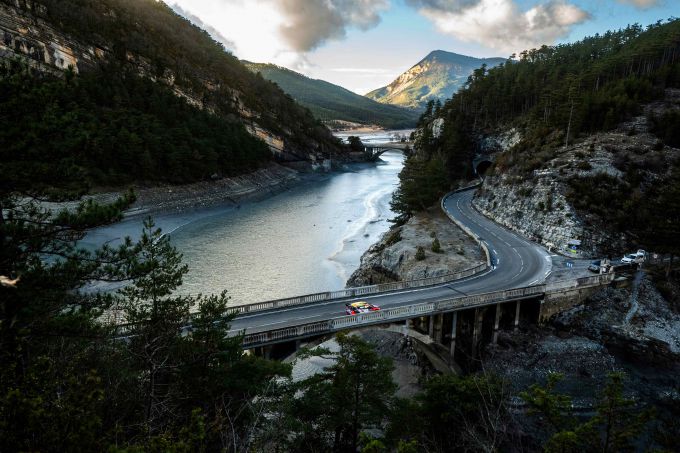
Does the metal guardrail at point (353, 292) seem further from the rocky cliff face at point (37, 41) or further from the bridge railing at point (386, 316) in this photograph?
the rocky cliff face at point (37, 41)

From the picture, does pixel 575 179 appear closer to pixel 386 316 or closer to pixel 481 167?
pixel 386 316

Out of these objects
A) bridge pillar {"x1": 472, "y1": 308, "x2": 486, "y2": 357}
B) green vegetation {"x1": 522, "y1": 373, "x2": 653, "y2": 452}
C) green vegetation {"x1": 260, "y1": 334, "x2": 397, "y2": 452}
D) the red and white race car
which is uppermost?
green vegetation {"x1": 522, "y1": 373, "x2": 653, "y2": 452}

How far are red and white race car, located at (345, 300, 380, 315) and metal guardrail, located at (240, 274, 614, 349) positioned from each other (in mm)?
1121

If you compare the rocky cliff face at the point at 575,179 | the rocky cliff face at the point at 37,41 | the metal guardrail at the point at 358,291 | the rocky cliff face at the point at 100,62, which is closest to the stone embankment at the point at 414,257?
the metal guardrail at the point at 358,291

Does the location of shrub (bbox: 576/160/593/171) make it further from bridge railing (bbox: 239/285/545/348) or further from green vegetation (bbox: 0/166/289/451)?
green vegetation (bbox: 0/166/289/451)

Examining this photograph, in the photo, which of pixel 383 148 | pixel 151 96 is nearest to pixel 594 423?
pixel 151 96

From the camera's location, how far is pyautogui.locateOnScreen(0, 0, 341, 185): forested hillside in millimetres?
77312

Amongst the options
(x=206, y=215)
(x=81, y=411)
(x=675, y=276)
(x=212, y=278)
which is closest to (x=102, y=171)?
(x=206, y=215)

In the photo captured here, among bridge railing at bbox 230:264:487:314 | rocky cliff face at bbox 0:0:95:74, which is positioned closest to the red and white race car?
bridge railing at bbox 230:264:487:314

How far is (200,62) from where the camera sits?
144250mm

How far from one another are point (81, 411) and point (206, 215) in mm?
68885

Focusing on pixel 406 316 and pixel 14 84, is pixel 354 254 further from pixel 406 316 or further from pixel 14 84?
pixel 14 84

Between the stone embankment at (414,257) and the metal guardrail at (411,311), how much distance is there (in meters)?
7.44

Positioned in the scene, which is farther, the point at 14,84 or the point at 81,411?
the point at 14,84
